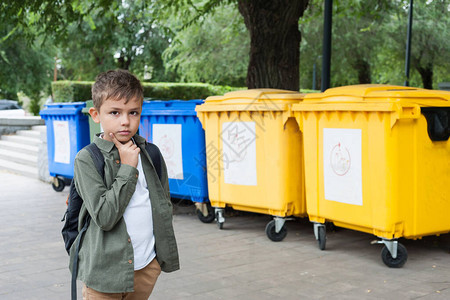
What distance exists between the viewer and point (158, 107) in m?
7.49

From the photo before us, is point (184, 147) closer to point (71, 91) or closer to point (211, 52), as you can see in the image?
point (71, 91)

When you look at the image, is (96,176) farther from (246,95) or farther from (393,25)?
(393,25)

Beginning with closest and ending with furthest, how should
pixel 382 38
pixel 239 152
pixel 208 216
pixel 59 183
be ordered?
1. pixel 239 152
2. pixel 208 216
3. pixel 59 183
4. pixel 382 38

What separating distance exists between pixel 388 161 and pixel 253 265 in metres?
1.43

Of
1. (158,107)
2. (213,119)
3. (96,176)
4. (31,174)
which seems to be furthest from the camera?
(31,174)

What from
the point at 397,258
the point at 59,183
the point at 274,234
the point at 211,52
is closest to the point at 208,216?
the point at 274,234

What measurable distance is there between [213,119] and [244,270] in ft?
6.89

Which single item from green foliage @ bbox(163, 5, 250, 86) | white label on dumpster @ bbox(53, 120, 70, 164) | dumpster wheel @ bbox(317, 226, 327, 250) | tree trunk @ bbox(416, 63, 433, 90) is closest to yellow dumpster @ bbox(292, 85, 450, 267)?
dumpster wheel @ bbox(317, 226, 327, 250)

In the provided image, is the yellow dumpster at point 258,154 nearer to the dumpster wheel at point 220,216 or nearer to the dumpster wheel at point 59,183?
the dumpster wheel at point 220,216

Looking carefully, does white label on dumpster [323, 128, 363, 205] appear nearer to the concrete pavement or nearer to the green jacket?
the concrete pavement

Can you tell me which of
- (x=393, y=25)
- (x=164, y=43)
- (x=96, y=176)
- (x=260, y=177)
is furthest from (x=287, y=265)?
(x=164, y=43)

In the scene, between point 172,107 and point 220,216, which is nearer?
point 220,216

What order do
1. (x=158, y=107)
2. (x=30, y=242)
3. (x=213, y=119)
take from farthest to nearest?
1. (x=158, y=107)
2. (x=213, y=119)
3. (x=30, y=242)

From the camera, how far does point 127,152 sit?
8.15ft
